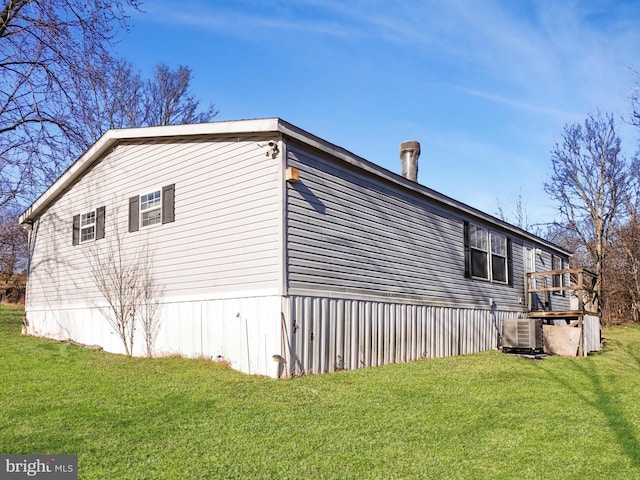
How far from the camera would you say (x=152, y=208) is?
1054 centimetres

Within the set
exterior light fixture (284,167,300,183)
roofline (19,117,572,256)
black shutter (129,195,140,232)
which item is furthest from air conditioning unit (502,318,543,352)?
black shutter (129,195,140,232)

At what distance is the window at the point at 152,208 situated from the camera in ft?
33.0

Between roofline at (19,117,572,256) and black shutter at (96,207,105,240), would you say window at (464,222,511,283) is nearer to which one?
roofline at (19,117,572,256)

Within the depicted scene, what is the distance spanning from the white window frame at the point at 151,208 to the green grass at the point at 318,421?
108 inches

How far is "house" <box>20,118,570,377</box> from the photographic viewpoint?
323 inches

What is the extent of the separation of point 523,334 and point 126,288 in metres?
9.24

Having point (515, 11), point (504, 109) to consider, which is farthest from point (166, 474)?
point (504, 109)

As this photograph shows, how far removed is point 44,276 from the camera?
1391 cm

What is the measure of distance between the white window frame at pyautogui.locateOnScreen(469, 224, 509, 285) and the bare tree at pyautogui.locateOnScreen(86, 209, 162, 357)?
7751 millimetres

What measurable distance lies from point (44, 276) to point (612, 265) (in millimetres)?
26028

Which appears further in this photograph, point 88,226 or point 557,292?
point 557,292

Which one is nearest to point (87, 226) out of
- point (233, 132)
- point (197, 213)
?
point (197, 213)

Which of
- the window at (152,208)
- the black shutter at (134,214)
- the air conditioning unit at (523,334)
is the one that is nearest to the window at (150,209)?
the window at (152,208)

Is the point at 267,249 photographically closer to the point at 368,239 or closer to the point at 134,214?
the point at 368,239
